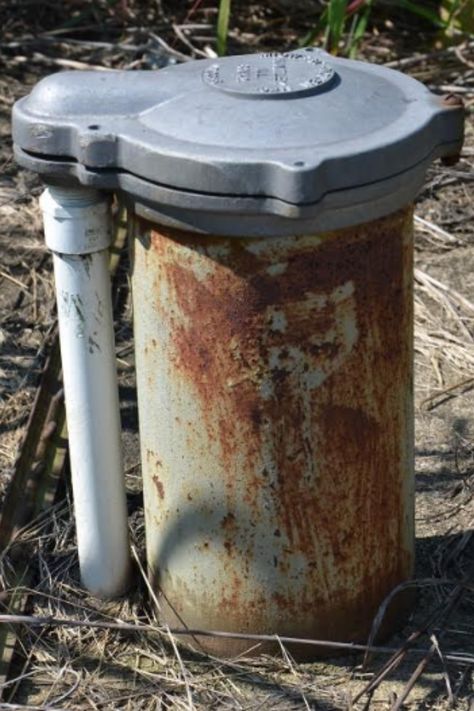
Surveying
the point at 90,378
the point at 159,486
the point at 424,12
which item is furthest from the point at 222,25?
the point at 159,486

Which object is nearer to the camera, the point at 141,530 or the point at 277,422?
the point at 277,422

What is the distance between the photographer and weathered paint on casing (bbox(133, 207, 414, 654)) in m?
2.54

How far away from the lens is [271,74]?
2668 millimetres

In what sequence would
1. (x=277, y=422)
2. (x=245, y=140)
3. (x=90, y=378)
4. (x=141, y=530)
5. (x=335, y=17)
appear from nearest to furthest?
(x=245, y=140), (x=277, y=422), (x=90, y=378), (x=141, y=530), (x=335, y=17)

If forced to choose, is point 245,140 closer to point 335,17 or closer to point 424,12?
point 335,17

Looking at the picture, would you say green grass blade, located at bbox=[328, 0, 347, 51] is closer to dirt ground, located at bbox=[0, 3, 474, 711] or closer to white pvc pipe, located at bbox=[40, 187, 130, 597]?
dirt ground, located at bbox=[0, 3, 474, 711]

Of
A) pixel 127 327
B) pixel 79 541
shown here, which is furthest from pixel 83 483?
pixel 127 327

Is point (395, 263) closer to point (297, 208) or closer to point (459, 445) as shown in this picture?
point (297, 208)

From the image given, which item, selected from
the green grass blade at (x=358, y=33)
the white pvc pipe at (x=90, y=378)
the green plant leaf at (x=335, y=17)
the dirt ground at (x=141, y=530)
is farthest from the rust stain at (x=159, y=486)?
the green grass blade at (x=358, y=33)

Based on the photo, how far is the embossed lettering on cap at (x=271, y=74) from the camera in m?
2.57

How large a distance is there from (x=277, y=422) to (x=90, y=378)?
1.39 feet

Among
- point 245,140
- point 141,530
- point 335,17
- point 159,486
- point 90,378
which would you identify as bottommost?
point 141,530

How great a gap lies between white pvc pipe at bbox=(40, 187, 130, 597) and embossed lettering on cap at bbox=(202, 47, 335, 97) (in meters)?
0.33

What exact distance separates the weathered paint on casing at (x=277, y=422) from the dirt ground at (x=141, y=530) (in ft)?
0.37
